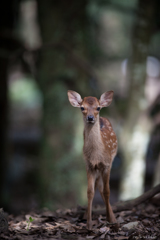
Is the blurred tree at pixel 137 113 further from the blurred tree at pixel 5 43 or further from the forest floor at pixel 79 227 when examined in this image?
the blurred tree at pixel 5 43

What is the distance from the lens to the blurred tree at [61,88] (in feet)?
24.3

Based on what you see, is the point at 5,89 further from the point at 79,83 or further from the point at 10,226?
the point at 10,226

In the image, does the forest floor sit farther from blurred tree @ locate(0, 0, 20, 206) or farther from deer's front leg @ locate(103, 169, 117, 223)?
blurred tree @ locate(0, 0, 20, 206)

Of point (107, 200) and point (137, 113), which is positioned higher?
point (137, 113)

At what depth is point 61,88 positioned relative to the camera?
290 inches

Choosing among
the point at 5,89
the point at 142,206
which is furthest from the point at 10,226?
the point at 5,89

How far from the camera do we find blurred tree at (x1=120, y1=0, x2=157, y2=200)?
713 cm

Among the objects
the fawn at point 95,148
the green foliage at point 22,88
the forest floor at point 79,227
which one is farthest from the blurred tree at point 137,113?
the green foliage at point 22,88

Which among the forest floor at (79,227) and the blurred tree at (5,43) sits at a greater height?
the blurred tree at (5,43)

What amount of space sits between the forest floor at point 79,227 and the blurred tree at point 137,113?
9.69ft

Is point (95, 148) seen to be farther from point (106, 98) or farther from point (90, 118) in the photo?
point (106, 98)

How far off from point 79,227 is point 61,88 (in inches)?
171

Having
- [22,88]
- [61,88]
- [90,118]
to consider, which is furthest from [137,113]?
[22,88]

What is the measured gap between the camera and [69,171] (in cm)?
744
